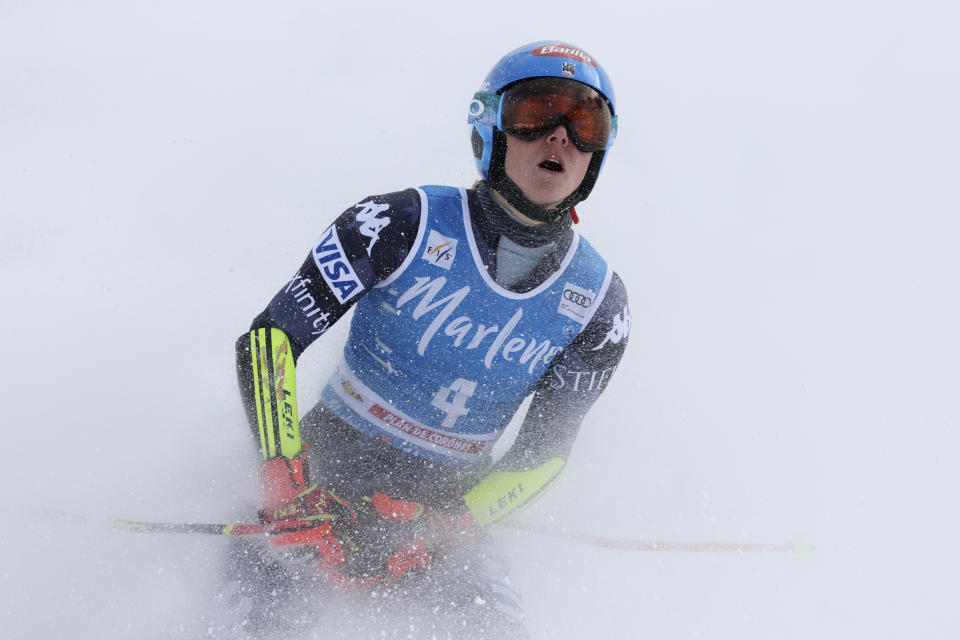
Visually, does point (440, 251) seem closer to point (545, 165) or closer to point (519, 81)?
point (545, 165)

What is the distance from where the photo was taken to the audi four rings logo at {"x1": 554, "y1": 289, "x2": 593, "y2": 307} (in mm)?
2607

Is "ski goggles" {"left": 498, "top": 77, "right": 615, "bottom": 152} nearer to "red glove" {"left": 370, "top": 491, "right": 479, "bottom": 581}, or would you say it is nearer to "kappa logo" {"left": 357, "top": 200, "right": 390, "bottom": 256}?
"kappa logo" {"left": 357, "top": 200, "right": 390, "bottom": 256}

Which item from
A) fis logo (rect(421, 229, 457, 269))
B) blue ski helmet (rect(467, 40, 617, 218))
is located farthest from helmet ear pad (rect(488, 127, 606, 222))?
fis logo (rect(421, 229, 457, 269))

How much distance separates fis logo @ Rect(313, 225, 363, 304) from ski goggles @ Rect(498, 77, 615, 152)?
71 centimetres

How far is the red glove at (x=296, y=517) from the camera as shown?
2367 mm

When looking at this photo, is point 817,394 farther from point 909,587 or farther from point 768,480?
point 909,587

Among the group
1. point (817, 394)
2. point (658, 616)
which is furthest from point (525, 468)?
point (817, 394)

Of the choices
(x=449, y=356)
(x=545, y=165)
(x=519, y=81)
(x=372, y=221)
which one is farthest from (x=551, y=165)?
(x=449, y=356)

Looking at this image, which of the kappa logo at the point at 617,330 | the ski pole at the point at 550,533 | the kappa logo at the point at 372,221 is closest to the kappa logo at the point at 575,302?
the kappa logo at the point at 617,330

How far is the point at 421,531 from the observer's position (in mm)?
2713

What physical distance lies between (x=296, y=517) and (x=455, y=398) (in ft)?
2.34

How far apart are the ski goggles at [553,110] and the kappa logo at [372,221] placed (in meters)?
0.51

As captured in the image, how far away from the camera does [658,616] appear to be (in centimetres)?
376

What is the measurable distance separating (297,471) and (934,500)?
4.91 m
